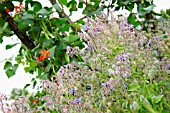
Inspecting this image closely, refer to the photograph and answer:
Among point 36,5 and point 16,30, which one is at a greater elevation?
point 36,5

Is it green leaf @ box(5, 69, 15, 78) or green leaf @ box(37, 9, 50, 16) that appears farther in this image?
green leaf @ box(5, 69, 15, 78)

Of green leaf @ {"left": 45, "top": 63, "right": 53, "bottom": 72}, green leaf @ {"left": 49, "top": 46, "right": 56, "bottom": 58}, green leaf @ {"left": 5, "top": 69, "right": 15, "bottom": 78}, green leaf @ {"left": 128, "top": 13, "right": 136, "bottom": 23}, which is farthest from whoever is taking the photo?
green leaf @ {"left": 128, "top": 13, "right": 136, "bottom": 23}

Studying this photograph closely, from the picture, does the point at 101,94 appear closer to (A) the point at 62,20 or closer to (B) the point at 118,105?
(B) the point at 118,105

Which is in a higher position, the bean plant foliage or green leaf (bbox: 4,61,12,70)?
the bean plant foliage

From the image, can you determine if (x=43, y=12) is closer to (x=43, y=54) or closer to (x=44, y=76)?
(x=43, y=54)

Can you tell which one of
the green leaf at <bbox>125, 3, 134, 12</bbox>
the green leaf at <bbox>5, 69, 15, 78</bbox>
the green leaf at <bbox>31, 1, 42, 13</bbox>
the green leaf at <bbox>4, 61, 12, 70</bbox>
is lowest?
the green leaf at <bbox>5, 69, 15, 78</bbox>

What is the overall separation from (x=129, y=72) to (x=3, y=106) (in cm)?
47

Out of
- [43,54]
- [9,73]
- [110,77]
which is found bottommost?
[9,73]

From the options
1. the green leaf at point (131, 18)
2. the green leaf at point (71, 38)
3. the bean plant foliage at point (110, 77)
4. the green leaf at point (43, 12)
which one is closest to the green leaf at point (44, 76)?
the green leaf at point (71, 38)

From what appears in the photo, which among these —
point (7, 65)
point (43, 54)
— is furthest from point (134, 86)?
point (7, 65)

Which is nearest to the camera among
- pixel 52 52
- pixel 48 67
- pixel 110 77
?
pixel 110 77

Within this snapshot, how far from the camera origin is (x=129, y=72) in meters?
1.22

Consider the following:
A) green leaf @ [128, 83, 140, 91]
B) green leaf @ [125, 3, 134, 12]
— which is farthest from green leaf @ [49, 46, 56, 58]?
green leaf @ [128, 83, 140, 91]

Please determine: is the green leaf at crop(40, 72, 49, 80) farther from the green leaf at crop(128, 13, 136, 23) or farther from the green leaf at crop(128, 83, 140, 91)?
the green leaf at crop(128, 83, 140, 91)
